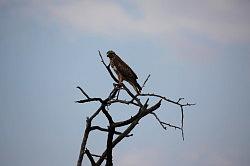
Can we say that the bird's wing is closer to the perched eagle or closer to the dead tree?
the perched eagle

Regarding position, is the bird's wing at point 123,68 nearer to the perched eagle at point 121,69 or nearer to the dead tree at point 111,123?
the perched eagle at point 121,69

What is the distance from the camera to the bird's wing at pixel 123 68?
6.81 meters

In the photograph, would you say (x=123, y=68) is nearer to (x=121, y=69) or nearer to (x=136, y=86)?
(x=121, y=69)

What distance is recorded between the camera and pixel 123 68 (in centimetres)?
723

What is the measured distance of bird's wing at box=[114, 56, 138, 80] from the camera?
6.81 meters

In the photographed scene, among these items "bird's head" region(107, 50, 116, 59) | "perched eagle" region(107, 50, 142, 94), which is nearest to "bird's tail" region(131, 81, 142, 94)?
"perched eagle" region(107, 50, 142, 94)

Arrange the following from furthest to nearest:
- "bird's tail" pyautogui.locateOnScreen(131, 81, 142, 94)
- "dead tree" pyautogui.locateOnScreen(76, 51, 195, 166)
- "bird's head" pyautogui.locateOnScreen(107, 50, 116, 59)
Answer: "bird's head" pyautogui.locateOnScreen(107, 50, 116, 59) → "bird's tail" pyautogui.locateOnScreen(131, 81, 142, 94) → "dead tree" pyautogui.locateOnScreen(76, 51, 195, 166)

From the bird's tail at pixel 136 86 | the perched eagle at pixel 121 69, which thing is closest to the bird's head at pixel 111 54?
the perched eagle at pixel 121 69

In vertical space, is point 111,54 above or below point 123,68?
above

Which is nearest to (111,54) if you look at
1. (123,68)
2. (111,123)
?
(123,68)

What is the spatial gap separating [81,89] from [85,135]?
2.20 ft

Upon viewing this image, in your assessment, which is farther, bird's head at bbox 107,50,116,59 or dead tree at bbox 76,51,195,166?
bird's head at bbox 107,50,116,59

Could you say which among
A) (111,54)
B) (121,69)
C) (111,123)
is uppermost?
(111,54)

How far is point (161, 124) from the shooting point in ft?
14.8
